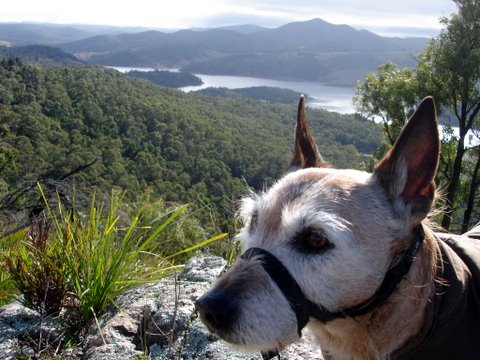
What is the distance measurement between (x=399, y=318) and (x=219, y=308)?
0.94 m

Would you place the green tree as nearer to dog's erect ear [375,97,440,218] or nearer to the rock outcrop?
the rock outcrop

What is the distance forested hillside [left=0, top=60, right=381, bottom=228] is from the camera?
56.7 meters

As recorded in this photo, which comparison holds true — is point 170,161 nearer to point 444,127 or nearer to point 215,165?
point 215,165

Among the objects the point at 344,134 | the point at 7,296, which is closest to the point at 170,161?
the point at 344,134

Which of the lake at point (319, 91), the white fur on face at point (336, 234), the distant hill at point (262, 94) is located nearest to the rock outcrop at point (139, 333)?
the white fur on face at point (336, 234)

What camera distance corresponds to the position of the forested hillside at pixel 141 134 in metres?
56.7

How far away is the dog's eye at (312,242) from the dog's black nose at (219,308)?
0.44 m

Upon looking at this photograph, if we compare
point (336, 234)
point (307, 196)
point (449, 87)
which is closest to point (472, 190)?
point (449, 87)

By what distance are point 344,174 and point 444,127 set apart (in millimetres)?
17478

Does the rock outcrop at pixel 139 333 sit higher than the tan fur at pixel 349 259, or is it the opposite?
the tan fur at pixel 349 259

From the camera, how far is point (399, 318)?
2334 mm

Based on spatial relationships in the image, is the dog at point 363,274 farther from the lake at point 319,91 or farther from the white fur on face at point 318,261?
the lake at point 319,91

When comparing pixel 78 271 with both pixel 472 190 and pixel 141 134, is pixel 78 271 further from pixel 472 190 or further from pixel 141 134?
pixel 141 134

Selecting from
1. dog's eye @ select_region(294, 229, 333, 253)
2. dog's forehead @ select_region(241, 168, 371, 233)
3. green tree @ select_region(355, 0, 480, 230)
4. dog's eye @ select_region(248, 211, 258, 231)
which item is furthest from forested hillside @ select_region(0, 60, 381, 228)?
dog's eye @ select_region(294, 229, 333, 253)
